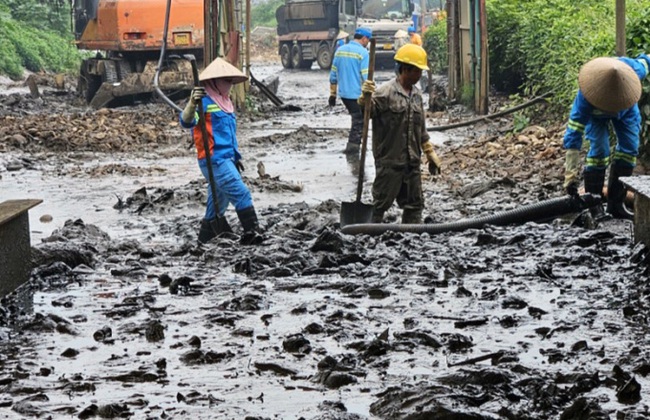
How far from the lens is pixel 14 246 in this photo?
7.40 meters

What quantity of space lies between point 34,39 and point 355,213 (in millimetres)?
33028

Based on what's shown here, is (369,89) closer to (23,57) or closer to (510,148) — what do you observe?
(510,148)

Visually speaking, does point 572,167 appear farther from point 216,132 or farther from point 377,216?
point 216,132

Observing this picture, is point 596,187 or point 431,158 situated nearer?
point 431,158

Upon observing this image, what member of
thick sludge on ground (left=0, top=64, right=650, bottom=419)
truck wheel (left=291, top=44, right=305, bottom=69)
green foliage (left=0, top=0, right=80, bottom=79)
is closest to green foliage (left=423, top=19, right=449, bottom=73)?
truck wheel (left=291, top=44, right=305, bottom=69)

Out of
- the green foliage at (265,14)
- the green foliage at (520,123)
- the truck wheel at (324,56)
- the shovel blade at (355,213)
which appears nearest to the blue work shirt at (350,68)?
the green foliage at (520,123)

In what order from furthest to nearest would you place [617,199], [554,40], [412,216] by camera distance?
[554,40] → [412,216] → [617,199]

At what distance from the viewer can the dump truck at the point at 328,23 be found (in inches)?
1560

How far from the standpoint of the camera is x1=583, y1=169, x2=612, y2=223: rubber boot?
9.59 meters

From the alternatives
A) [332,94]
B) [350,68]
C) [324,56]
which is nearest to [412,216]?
[350,68]

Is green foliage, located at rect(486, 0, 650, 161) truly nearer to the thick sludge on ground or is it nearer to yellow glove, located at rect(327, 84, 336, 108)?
the thick sludge on ground

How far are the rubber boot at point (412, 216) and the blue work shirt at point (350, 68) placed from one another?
6.93 metres

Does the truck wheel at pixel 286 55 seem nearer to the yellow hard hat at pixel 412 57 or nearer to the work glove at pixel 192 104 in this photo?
the yellow hard hat at pixel 412 57

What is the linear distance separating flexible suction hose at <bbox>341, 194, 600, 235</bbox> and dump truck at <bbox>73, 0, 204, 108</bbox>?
1534 centimetres
